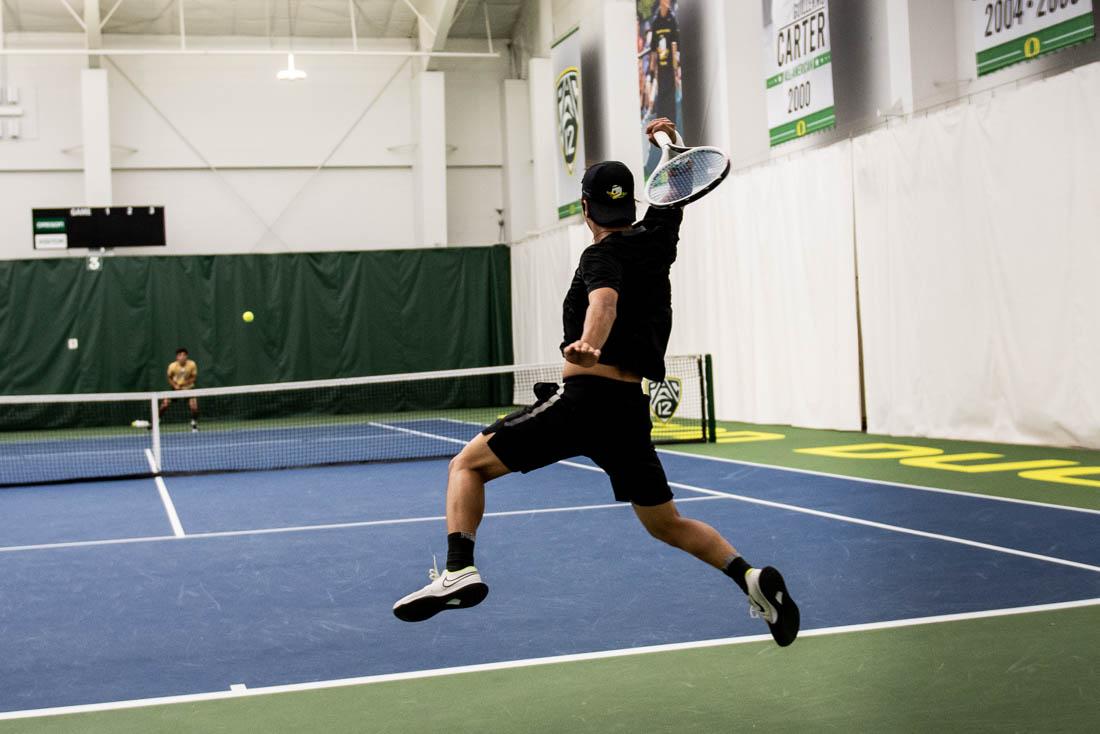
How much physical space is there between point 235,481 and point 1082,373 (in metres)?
7.37

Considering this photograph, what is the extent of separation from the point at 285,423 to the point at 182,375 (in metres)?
2.16

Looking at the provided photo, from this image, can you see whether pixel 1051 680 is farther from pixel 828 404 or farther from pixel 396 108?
pixel 396 108

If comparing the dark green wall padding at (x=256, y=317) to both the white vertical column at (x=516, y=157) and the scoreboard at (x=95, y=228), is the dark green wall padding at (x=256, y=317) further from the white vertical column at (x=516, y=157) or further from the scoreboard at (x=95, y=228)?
the white vertical column at (x=516, y=157)

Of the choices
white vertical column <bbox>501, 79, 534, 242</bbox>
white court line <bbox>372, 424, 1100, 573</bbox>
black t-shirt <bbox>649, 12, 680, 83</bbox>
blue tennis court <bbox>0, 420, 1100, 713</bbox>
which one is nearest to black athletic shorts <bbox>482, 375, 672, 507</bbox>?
blue tennis court <bbox>0, 420, 1100, 713</bbox>

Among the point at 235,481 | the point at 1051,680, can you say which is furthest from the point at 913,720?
the point at 235,481


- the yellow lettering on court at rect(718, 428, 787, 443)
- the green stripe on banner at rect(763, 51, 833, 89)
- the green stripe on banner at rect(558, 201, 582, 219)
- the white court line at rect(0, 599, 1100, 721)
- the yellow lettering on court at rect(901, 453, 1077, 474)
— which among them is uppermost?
the green stripe on banner at rect(763, 51, 833, 89)

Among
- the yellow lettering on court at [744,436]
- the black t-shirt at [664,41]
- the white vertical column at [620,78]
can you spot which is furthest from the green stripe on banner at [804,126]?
the white vertical column at [620,78]

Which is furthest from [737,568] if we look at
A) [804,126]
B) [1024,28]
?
[804,126]

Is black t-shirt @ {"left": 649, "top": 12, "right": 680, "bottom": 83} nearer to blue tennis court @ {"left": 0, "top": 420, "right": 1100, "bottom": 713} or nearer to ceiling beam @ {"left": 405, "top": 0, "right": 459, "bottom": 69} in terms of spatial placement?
ceiling beam @ {"left": 405, "top": 0, "right": 459, "bottom": 69}

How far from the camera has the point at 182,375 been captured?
20000 mm

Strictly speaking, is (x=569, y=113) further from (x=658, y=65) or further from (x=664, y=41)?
(x=664, y=41)

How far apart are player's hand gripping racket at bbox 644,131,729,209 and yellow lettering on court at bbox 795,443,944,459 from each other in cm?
702

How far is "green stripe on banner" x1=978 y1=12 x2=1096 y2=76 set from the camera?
10070 millimetres

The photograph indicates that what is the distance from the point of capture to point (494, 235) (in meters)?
25.2
